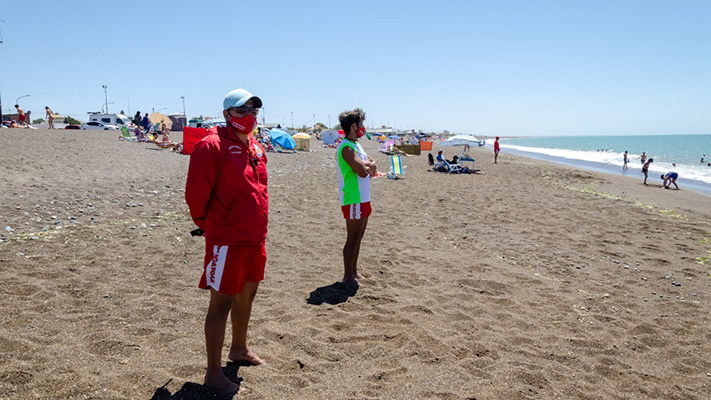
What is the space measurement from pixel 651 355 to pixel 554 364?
2.98ft

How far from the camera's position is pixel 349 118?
14.4 ft

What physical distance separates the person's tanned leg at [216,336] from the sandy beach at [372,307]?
3.4 inches

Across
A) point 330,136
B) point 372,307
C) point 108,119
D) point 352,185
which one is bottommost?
point 372,307

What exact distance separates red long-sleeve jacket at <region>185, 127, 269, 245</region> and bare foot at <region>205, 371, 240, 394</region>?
0.86m

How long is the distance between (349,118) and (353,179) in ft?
2.07

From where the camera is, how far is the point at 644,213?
9766 mm

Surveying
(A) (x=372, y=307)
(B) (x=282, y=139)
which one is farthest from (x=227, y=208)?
(B) (x=282, y=139)

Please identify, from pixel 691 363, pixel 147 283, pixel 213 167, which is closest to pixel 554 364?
pixel 691 363

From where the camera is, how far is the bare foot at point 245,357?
2.99 meters

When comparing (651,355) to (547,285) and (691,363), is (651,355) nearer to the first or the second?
(691,363)

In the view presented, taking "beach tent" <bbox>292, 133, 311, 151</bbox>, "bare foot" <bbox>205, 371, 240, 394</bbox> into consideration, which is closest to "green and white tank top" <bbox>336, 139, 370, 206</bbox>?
"bare foot" <bbox>205, 371, 240, 394</bbox>

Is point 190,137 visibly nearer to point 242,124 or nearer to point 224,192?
point 242,124

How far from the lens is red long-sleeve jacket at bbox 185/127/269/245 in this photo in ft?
7.87

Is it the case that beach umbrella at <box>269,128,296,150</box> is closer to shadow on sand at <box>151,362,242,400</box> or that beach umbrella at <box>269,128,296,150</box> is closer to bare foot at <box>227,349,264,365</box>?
bare foot at <box>227,349,264,365</box>
